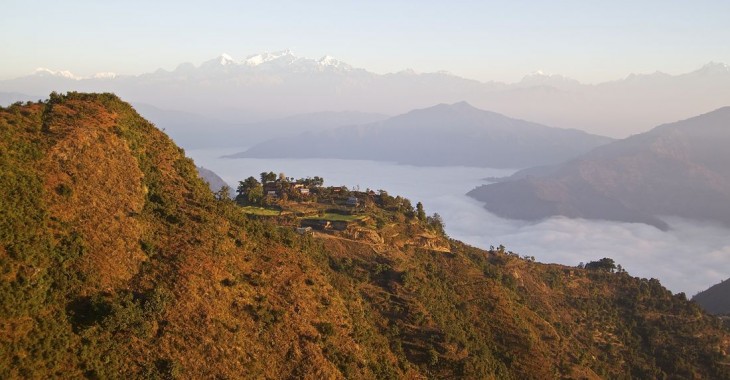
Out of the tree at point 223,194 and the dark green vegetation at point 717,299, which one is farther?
the dark green vegetation at point 717,299

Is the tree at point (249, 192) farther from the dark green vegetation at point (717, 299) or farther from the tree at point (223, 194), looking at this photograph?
the dark green vegetation at point (717, 299)

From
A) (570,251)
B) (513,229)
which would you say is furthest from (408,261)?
(513,229)

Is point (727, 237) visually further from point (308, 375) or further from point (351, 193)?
point (308, 375)

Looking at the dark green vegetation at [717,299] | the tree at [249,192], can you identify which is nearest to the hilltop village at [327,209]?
the tree at [249,192]

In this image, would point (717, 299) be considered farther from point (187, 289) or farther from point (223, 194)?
point (187, 289)

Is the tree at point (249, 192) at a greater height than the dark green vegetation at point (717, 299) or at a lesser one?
greater

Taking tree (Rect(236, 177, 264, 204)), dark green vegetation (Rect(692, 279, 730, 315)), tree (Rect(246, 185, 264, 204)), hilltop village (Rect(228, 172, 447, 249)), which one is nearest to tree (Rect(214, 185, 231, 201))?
hilltop village (Rect(228, 172, 447, 249))
